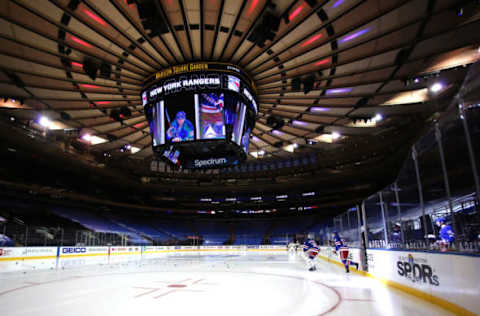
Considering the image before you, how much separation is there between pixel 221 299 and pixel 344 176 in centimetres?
3522

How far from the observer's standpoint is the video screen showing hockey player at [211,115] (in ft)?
43.3

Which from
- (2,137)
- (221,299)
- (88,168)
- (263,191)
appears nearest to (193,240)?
(263,191)

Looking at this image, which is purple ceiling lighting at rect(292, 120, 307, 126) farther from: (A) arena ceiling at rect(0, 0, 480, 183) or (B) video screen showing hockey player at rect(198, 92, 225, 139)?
(B) video screen showing hockey player at rect(198, 92, 225, 139)

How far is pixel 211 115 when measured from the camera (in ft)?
43.4

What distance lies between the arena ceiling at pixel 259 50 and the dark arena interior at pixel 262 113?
0.21 ft

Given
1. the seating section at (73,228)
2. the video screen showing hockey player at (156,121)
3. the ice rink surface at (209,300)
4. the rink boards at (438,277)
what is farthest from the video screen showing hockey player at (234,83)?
the seating section at (73,228)

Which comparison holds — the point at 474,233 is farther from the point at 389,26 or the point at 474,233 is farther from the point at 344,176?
the point at 344,176

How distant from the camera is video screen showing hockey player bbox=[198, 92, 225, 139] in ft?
43.3

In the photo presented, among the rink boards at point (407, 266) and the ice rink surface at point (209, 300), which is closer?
the rink boards at point (407, 266)

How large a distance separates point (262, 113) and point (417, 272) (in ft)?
40.0

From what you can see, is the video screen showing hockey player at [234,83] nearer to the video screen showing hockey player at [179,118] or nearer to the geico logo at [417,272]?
the video screen showing hockey player at [179,118]

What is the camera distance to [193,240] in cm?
4375

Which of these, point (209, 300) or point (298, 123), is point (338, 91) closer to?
point (298, 123)

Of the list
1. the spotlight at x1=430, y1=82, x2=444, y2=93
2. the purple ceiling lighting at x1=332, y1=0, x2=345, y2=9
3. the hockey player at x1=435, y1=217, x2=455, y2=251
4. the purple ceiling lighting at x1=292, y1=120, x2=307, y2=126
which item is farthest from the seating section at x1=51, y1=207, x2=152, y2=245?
the hockey player at x1=435, y1=217, x2=455, y2=251
